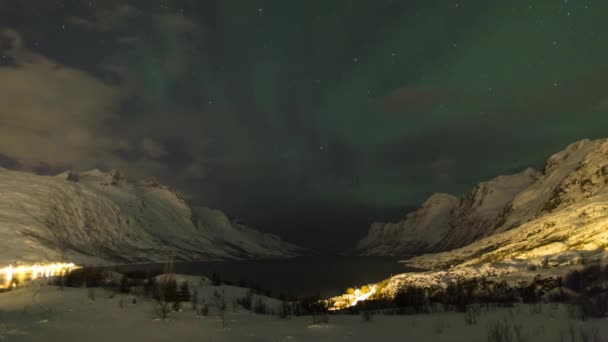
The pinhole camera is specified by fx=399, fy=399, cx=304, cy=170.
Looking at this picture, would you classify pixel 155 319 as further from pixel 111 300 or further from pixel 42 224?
pixel 42 224

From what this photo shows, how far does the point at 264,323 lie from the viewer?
12.9 m

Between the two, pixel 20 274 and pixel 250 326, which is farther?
pixel 20 274

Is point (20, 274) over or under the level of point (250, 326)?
over

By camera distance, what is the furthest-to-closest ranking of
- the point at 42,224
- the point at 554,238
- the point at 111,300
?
the point at 42,224, the point at 554,238, the point at 111,300

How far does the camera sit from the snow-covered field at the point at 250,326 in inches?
393

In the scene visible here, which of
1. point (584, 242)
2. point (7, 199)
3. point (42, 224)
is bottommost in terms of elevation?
point (584, 242)

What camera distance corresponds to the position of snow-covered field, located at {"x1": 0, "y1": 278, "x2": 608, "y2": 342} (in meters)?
9.98

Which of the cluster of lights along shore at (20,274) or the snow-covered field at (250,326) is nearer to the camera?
the snow-covered field at (250,326)

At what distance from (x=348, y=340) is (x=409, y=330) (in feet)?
7.12

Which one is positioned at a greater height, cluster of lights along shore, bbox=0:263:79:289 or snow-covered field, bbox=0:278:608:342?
cluster of lights along shore, bbox=0:263:79:289

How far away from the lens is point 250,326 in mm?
12133

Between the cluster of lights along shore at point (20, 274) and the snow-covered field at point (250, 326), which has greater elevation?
the cluster of lights along shore at point (20, 274)

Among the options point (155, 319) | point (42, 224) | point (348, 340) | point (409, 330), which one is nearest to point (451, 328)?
point (409, 330)

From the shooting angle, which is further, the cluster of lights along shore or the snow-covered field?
the cluster of lights along shore
